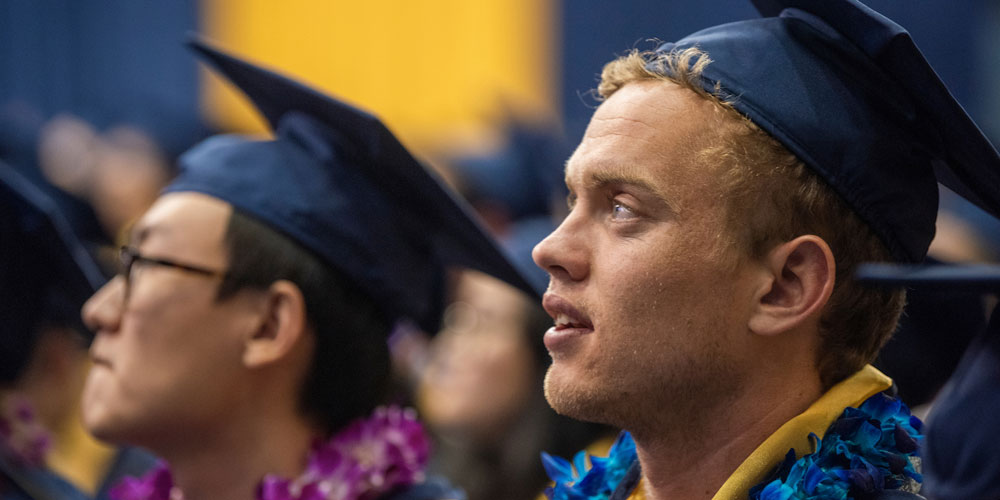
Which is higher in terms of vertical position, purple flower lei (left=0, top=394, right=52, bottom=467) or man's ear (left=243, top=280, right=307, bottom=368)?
man's ear (left=243, top=280, right=307, bottom=368)

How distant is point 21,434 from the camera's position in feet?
11.1

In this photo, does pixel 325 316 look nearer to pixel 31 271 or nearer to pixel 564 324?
pixel 564 324

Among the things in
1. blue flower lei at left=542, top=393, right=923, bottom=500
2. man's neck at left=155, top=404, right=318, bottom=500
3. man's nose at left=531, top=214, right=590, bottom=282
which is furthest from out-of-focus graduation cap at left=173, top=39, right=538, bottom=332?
blue flower lei at left=542, top=393, right=923, bottom=500

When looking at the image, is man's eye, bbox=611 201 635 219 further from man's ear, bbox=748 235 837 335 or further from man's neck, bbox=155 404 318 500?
man's neck, bbox=155 404 318 500

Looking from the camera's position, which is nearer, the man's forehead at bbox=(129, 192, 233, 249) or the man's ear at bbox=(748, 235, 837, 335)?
the man's ear at bbox=(748, 235, 837, 335)

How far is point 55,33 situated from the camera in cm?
980

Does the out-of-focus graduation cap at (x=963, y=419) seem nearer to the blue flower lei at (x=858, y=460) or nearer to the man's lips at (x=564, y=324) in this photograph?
the blue flower lei at (x=858, y=460)

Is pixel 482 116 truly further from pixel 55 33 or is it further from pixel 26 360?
pixel 26 360

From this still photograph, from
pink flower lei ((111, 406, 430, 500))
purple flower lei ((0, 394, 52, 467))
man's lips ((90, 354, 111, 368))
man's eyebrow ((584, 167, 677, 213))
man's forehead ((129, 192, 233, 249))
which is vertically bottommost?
purple flower lei ((0, 394, 52, 467))

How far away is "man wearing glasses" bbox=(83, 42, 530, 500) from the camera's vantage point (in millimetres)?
2531

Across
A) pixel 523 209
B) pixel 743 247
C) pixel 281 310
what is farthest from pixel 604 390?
pixel 523 209

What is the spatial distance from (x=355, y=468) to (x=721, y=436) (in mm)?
987

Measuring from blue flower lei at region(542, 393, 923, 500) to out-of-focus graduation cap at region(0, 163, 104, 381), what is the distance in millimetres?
2118

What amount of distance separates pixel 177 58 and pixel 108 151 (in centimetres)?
313
